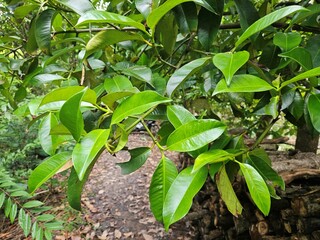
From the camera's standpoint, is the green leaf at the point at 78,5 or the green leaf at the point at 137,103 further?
the green leaf at the point at 78,5

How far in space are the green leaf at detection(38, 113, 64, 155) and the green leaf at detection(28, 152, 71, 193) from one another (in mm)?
75

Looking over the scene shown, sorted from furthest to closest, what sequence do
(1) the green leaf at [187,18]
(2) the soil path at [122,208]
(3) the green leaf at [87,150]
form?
(2) the soil path at [122,208]
(1) the green leaf at [187,18]
(3) the green leaf at [87,150]

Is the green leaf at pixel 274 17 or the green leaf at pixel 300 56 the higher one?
the green leaf at pixel 274 17

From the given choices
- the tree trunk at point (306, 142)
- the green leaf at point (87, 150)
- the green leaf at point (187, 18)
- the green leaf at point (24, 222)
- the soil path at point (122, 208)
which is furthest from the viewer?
the soil path at point (122, 208)

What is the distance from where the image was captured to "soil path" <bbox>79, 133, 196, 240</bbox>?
6.95ft

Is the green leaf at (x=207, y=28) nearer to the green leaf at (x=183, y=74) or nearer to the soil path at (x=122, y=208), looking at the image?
the green leaf at (x=183, y=74)

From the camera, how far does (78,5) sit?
0.51m

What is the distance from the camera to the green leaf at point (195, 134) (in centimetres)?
39

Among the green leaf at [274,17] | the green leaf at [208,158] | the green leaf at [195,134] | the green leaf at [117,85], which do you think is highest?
the green leaf at [274,17]

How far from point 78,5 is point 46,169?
0.31 m

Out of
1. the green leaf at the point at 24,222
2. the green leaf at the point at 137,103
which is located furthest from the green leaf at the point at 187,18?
the green leaf at the point at 24,222

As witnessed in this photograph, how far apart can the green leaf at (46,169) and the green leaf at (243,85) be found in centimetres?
25

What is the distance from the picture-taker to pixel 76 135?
1.18 ft

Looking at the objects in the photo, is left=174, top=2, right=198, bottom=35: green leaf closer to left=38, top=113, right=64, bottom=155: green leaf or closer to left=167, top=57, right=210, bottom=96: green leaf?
left=167, top=57, right=210, bottom=96: green leaf
